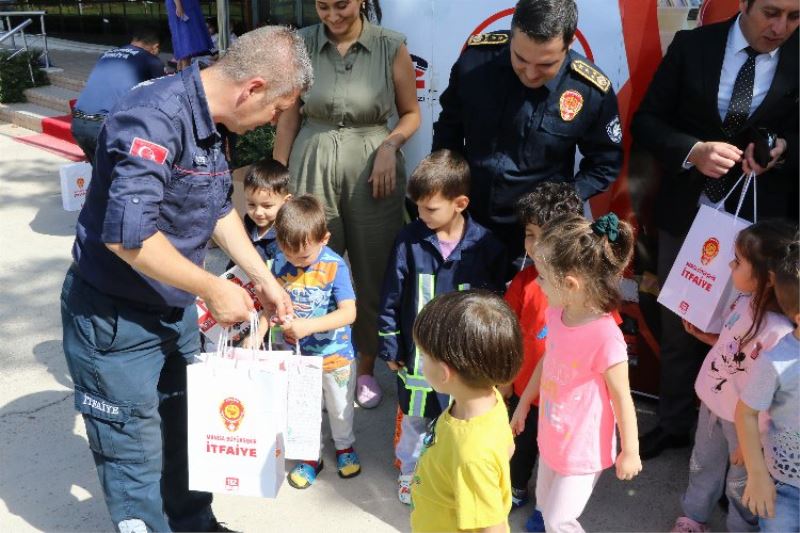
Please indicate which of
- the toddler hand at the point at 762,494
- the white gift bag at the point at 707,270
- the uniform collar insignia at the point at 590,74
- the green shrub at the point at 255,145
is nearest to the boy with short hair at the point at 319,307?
the uniform collar insignia at the point at 590,74

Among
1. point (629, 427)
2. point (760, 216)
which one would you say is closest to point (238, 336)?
point (629, 427)

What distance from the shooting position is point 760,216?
2.61m

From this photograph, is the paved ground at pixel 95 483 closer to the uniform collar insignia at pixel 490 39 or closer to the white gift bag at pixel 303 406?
the white gift bag at pixel 303 406

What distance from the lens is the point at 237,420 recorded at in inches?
84.3

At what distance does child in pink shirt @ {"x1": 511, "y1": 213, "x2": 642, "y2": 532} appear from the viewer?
2.15m

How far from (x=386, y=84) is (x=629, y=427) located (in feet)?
6.11

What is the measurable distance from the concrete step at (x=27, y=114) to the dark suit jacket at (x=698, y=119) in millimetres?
8516

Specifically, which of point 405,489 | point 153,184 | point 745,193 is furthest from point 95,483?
point 745,193

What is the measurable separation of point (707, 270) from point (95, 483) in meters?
2.48

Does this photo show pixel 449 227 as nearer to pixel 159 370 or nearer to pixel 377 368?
pixel 159 370

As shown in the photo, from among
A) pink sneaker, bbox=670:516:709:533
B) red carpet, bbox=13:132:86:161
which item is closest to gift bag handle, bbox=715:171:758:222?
pink sneaker, bbox=670:516:709:533

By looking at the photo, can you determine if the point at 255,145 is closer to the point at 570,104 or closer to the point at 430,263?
the point at 430,263

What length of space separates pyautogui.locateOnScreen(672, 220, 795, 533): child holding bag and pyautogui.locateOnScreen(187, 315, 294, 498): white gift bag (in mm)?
1392

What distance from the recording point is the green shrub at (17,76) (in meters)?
10.4
